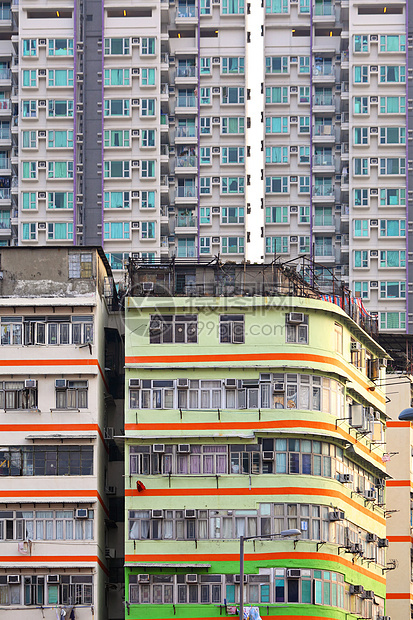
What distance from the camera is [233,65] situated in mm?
115938

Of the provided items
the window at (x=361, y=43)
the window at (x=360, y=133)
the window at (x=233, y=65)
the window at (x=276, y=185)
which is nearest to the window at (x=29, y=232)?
the window at (x=276, y=185)

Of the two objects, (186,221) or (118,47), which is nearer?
(118,47)

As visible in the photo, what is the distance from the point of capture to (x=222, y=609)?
215 ft

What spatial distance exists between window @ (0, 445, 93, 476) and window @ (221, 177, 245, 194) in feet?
163

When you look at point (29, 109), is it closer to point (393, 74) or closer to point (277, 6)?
point (277, 6)

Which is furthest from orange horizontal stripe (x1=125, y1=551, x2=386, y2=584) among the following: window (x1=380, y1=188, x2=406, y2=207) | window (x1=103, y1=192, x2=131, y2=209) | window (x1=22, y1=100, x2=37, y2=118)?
window (x1=22, y1=100, x2=37, y2=118)

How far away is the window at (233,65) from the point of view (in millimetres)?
115750

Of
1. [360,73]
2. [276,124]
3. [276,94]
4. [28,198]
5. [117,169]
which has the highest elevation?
[360,73]

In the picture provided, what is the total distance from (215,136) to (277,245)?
996 centimetres

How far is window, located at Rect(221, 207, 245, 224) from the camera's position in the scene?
376 ft

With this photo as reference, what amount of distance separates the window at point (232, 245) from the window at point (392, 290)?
11314mm

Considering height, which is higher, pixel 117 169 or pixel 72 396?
pixel 117 169

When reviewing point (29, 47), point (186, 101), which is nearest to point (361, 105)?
point (186, 101)

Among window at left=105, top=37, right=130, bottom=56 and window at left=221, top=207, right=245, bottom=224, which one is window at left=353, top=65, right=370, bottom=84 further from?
window at left=105, top=37, right=130, bottom=56
